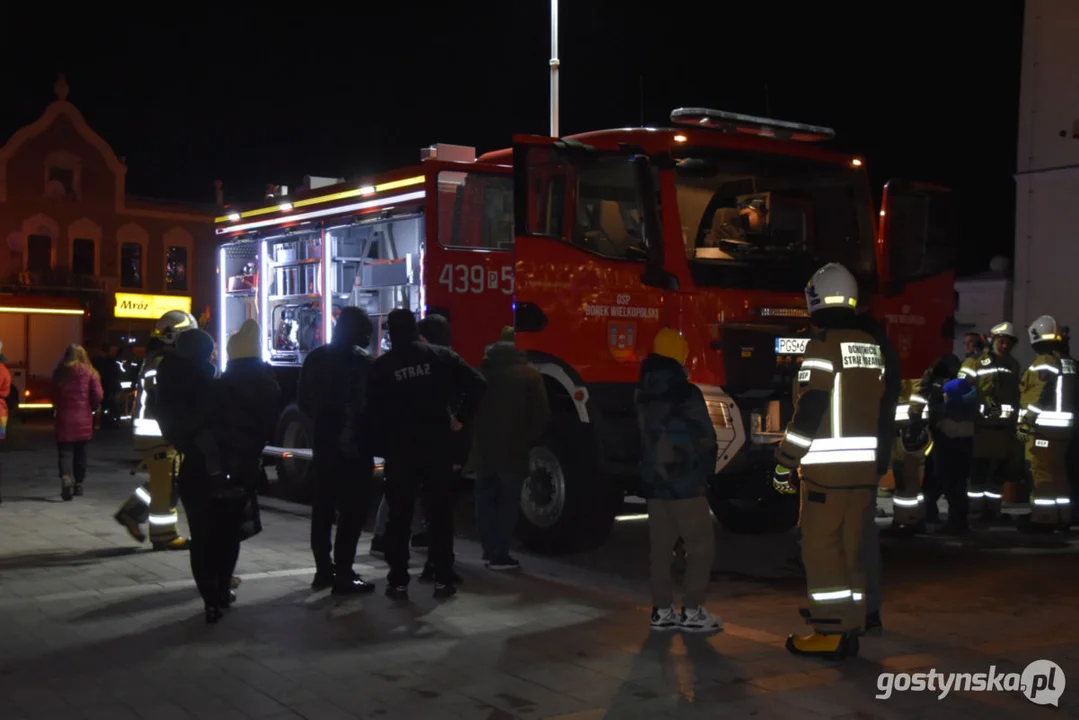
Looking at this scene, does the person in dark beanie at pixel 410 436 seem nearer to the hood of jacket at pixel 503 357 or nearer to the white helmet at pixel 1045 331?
the hood of jacket at pixel 503 357

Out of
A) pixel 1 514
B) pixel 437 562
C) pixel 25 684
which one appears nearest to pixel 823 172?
pixel 437 562

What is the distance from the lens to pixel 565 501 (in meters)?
9.03

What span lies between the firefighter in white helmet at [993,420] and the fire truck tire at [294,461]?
6.45 m

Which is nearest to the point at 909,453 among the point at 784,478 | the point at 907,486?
the point at 907,486

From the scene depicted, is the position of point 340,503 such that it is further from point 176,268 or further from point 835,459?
point 176,268

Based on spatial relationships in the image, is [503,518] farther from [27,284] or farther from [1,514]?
[27,284]

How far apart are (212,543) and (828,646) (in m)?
3.43

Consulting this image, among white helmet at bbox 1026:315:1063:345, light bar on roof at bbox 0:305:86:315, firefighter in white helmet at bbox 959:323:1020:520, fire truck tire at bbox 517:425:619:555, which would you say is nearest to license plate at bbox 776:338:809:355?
fire truck tire at bbox 517:425:619:555

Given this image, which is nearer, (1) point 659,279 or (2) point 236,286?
(1) point 659,279

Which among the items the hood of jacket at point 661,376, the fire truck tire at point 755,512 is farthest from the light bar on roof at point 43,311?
the hood of jacket at point 661,376

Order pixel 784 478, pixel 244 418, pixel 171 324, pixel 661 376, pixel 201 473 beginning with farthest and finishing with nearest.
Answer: pixel 171 324
pixel 244 418
pixel 201 473
pixel 661 376
pixel 784 478

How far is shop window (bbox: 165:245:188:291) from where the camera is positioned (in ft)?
138

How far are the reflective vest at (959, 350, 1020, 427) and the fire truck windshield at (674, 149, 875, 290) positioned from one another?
230cm

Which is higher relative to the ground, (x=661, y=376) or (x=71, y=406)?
(x=661, y=376)
